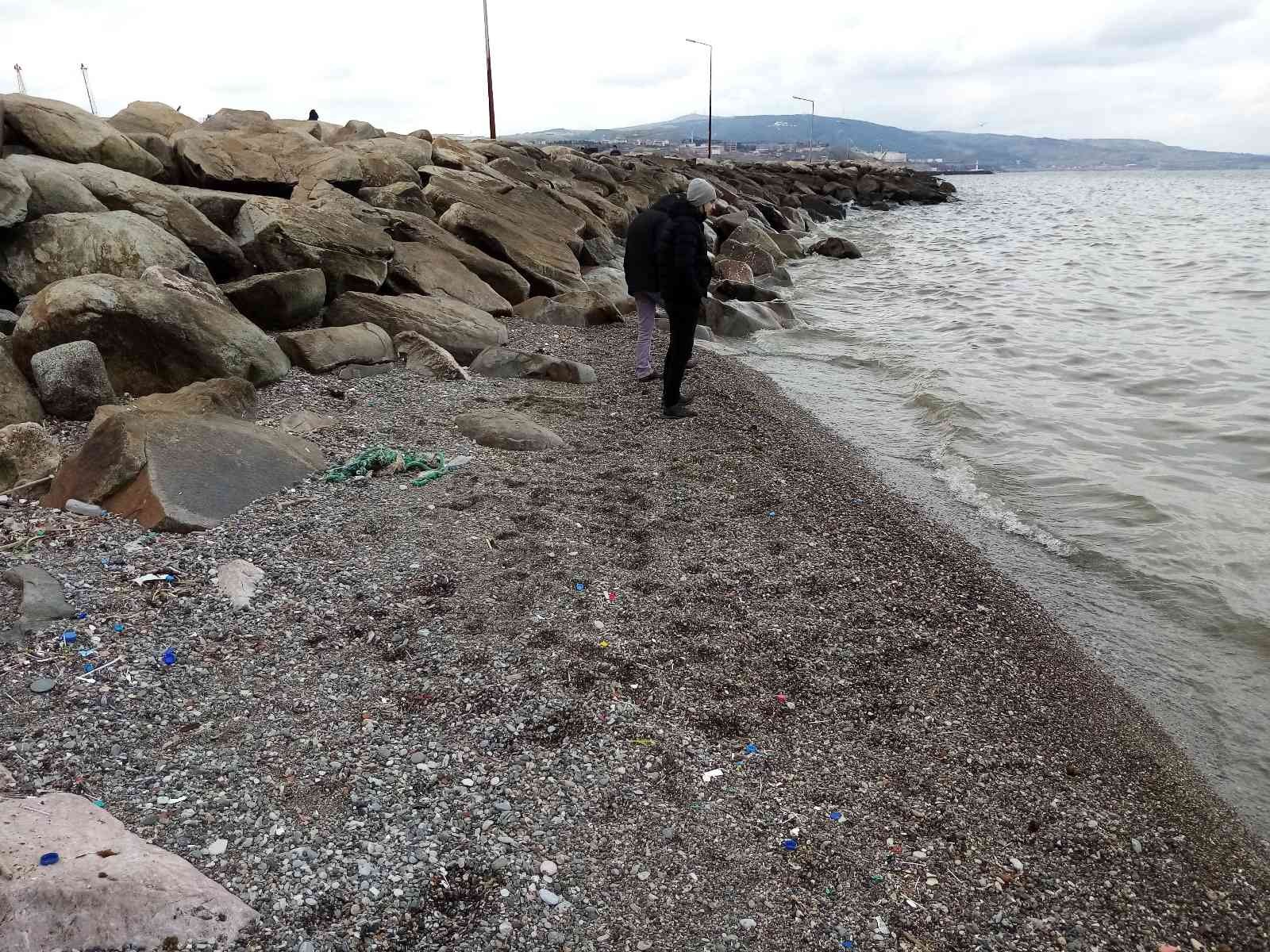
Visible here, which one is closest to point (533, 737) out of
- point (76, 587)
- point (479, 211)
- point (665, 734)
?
point (665, 734)

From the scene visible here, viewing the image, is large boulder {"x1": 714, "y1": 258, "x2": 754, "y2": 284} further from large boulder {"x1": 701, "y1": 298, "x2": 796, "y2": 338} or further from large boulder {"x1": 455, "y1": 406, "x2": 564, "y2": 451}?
large boulder {"x1": 455, "y1": 406, "x2": 564, "y2": 451}

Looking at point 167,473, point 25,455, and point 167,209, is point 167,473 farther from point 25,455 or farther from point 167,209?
point 167,209

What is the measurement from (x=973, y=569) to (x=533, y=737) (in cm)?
343

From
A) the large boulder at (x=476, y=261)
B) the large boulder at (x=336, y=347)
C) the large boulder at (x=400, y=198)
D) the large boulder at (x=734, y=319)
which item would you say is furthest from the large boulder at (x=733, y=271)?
the large boulder at (x=336, y=347)

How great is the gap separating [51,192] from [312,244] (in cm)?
248

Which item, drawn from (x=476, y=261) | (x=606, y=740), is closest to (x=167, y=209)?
(x=476, y=261)

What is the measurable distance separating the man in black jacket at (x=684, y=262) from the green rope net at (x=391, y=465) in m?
2.76

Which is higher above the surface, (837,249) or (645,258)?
(645,258)

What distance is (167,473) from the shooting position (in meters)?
4.95

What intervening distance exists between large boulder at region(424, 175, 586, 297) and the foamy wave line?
22.9 ft

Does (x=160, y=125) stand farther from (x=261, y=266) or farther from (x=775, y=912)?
(x=775, y=912)

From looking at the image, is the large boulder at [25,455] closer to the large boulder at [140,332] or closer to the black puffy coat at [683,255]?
the large boulder at [140,332]

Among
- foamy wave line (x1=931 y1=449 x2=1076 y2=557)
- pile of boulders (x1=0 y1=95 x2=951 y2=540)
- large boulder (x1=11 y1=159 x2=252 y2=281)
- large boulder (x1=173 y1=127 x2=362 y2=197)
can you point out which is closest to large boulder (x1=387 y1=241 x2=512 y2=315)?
pile of boulders (x1=0 y1=95 x2=951 y2=540)

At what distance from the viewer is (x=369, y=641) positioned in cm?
405
